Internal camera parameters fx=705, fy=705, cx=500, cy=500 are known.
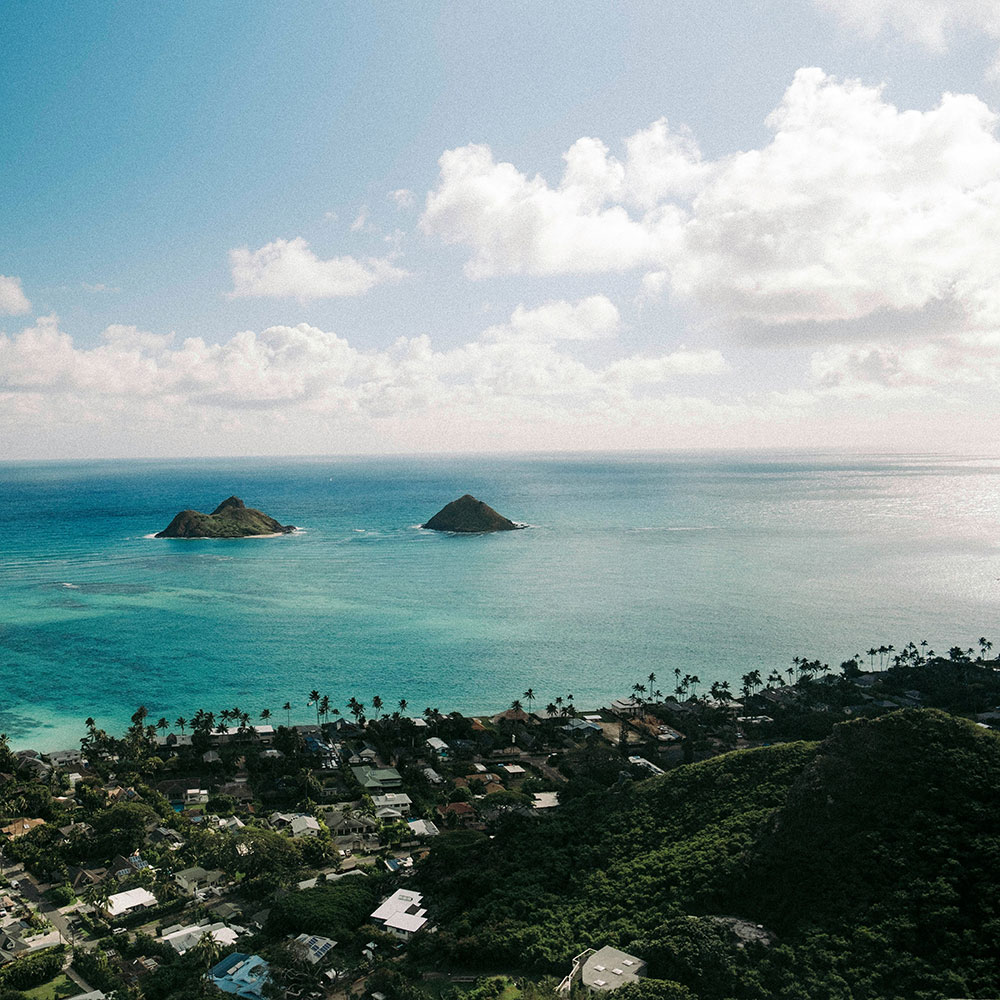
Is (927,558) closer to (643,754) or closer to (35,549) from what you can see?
(643,754)

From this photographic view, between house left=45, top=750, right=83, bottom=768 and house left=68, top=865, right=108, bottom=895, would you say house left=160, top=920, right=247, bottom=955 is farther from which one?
house left=45, top=750, right=83, bottom=768

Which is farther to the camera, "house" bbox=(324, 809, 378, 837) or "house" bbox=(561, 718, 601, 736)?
"house" bbox=(561, 718, 601, 736)

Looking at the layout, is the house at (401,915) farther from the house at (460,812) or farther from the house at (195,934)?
the house at (460,812)

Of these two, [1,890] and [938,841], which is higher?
[938,841]

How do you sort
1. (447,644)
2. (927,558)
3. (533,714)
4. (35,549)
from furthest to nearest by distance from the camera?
1. (35,549)
2. (927,558)
3. (447,644)
4. (533,714)

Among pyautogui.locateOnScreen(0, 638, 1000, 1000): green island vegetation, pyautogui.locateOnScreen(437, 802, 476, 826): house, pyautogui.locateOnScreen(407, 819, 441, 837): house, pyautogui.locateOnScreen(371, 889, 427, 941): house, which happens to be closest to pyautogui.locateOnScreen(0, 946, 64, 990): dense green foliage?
pyautogui.locateOnScreen(0, 638, 1000, 1000): green island vegetation

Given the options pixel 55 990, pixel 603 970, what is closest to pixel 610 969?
pixel 603 970

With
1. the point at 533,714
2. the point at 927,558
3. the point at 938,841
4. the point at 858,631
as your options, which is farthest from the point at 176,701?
the point at 927,558
